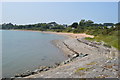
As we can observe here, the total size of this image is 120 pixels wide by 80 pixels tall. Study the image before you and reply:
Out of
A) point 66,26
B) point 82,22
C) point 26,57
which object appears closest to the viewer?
point 26,57

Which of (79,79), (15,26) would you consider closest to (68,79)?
(79,79)

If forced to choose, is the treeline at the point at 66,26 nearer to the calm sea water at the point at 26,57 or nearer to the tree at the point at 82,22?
the tree at the point at 82,22

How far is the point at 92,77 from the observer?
8883mm

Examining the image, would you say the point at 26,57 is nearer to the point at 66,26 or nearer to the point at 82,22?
the point at 82,22

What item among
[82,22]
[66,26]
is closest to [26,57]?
[82,22]

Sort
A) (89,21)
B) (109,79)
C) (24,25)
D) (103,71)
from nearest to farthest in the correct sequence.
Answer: (109,79)
(103,71)
(89,21)
(24,25)

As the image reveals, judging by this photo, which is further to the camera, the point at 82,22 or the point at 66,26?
the point at 66,26

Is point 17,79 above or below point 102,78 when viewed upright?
below

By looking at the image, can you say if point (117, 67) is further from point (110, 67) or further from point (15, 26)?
point (15, 26)

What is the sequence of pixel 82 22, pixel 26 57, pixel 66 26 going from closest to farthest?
1. pixel 26 57
2. pixel 82 22
3. pixel 66 26

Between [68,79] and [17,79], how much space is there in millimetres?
4677

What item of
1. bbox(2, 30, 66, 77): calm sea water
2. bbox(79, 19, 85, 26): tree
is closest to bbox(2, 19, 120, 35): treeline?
bbox(79, 19, 85, 26): tree

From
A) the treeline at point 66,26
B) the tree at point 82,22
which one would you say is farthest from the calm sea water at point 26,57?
the tree at point 82,22

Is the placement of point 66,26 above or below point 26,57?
above
